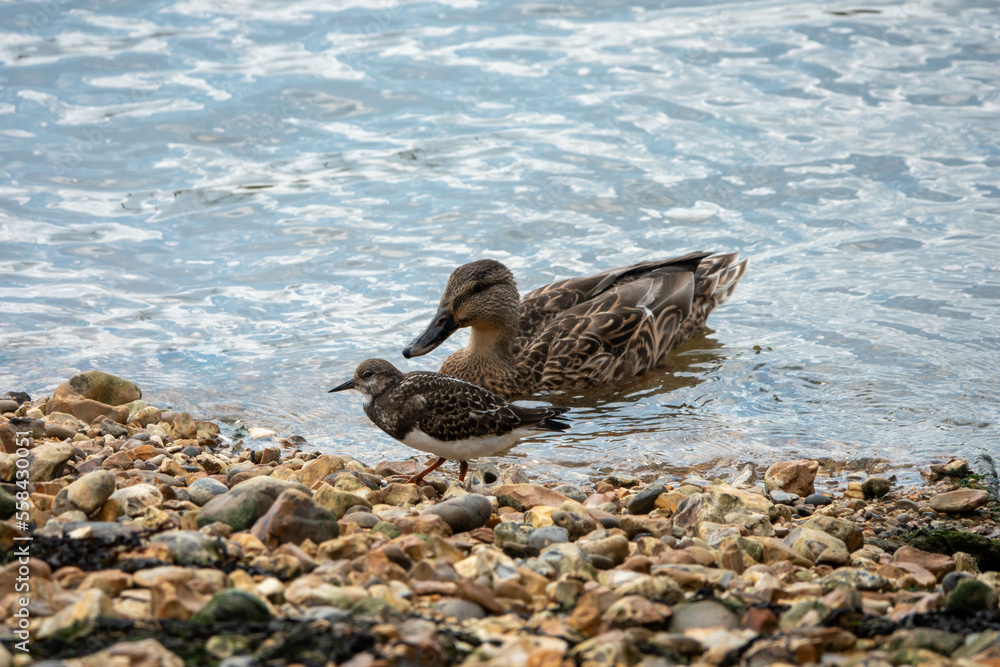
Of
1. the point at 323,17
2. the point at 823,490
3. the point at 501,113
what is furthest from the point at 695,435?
the point at 323,17

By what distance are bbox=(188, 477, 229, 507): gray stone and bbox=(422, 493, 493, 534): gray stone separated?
114cm

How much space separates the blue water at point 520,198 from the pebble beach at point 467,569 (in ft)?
4.93

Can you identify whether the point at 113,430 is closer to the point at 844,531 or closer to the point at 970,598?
the point at 844,531

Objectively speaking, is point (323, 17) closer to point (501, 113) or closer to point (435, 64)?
point (435, 64)

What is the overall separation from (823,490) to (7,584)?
4625mm

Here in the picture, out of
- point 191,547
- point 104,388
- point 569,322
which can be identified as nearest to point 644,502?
point 191,547

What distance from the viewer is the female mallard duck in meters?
8.53

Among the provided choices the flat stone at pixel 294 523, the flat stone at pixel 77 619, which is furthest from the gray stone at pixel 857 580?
the flat stone at pixel 77 619

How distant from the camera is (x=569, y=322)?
8.88 m

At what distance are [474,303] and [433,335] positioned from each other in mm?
532

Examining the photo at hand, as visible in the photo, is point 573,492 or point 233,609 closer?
point 233,609

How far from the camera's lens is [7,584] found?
361 cm

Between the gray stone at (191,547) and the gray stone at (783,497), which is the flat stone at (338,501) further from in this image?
the gray stone at (783,497)

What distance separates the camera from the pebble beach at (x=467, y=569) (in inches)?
130
